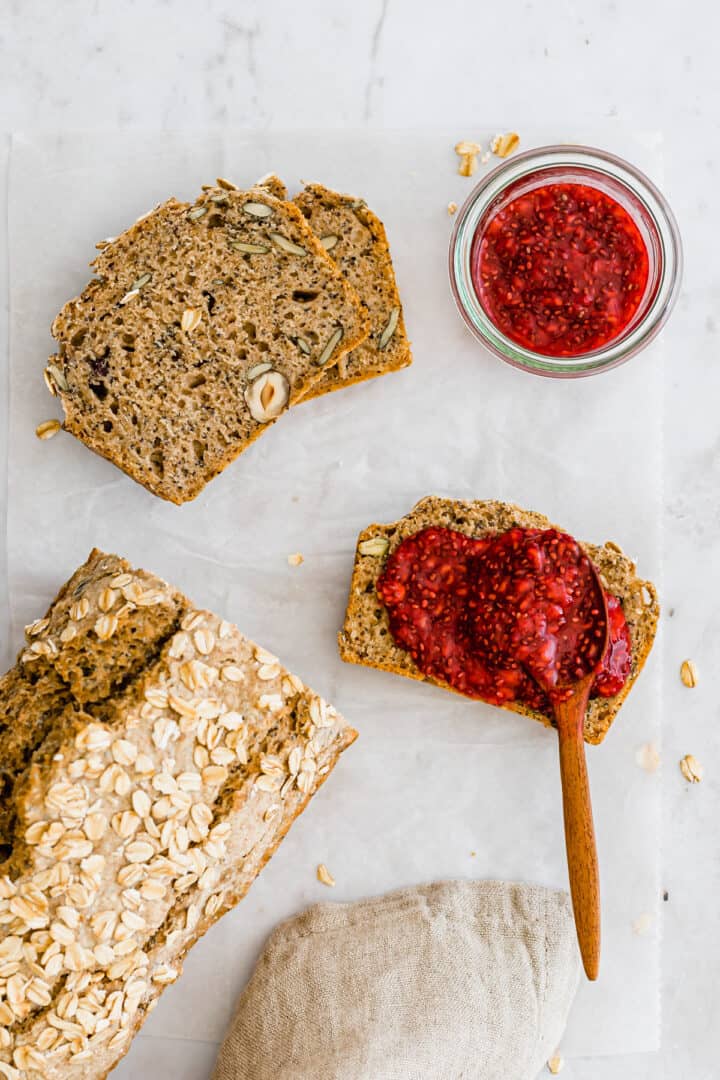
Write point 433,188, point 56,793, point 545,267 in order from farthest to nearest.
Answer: point 433,188 → point 545,267 → point 56,793

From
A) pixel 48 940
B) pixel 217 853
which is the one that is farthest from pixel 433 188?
pixel 48 940

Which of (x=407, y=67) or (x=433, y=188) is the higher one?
(x=407, y=67)

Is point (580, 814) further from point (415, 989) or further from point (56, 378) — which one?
point (56, 378)

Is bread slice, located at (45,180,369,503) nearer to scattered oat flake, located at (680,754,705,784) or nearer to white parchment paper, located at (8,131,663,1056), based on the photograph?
white parchment paper, located at (8,131,663,1056)

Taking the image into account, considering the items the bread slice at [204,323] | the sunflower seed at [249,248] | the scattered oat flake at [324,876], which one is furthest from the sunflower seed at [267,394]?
the scattered oat flake at [324,876]

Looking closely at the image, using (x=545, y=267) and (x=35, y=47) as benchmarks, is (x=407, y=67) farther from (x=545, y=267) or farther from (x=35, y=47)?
(x=35, y=47)

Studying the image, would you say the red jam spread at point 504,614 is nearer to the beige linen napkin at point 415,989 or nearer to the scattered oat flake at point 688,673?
the scattered oat flake at point 688,673

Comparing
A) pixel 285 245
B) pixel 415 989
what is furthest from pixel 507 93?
pixel 415 989
